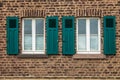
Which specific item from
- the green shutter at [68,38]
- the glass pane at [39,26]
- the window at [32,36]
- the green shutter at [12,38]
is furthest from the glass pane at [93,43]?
the green shutter at [12,38]

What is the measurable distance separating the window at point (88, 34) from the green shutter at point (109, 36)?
417mm

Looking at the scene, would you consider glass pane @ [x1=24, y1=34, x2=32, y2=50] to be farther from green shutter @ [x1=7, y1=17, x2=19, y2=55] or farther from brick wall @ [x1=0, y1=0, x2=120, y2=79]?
green shutter @ [x1=7, y1=17, x2=19, y2=55]

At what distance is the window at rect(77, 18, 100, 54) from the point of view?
2222 cm

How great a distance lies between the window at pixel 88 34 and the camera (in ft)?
72.9

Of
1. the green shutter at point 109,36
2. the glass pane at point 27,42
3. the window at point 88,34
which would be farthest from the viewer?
the glass pane at point 27,42

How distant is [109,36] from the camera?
21.9m

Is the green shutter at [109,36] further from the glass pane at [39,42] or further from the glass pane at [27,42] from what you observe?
the glass pane at [27,42]

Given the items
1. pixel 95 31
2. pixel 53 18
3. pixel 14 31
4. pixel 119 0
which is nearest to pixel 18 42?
pixel 14 31

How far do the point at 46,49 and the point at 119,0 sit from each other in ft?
12.8

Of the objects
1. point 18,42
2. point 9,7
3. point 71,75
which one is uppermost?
point 9,7

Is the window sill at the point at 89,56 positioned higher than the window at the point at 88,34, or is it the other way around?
the window at the point at 88,34

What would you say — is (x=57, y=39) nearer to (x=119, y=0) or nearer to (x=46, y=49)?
(x=46, y=49)

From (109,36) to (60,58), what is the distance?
237cm

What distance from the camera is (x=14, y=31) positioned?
22078 millimetres
